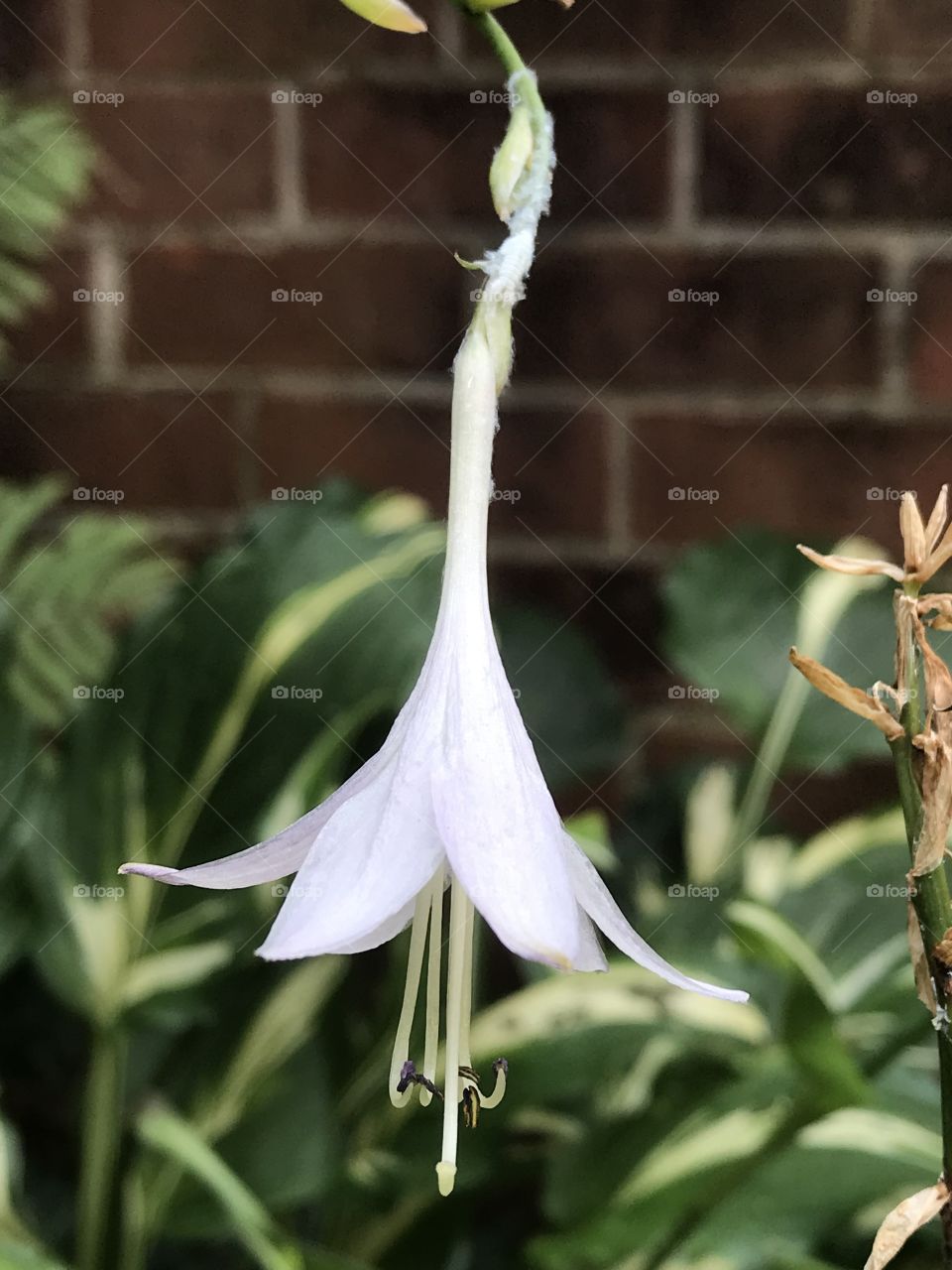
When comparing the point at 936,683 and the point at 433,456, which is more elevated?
the point at 433,456

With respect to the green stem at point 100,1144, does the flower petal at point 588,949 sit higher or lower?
higher

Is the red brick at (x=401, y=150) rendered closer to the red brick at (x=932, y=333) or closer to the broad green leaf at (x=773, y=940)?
the red brick at (x=932, y=333)

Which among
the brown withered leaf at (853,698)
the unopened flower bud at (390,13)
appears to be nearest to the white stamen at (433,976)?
the brown withered leaf at (853,698)

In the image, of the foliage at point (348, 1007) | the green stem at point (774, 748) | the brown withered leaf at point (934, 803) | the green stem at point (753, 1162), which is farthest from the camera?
the green stem at point (774, 748)

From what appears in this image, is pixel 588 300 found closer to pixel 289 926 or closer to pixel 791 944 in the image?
pixel 791 944

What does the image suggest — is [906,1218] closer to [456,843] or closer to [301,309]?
[456,843]

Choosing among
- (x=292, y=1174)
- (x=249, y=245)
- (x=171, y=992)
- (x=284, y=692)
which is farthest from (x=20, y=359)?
(x=292, y=1174)

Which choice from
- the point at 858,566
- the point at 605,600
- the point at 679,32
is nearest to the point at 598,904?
the point at 858,566
